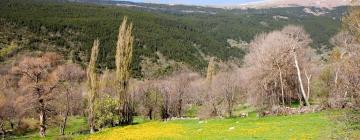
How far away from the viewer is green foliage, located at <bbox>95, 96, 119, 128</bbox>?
2968 inches

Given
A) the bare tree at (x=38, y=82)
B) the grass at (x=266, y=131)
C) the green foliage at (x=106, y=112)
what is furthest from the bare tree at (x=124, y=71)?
the grass at (x=266, y=131)

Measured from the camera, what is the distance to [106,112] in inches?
2997

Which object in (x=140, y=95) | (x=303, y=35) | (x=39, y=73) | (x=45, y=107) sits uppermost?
(x=303, y=35)

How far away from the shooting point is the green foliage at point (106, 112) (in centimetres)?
7538

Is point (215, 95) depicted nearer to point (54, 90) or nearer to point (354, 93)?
point (54, 90)

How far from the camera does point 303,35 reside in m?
A: 69.2

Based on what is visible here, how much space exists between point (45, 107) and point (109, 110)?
1023 centimetres

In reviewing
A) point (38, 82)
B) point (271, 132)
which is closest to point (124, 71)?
point (38, 82)

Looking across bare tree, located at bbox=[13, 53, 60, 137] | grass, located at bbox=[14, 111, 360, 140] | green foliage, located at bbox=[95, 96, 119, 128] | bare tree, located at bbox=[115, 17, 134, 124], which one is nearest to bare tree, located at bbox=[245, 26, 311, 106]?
bare tree, located at bbox=[115, 17, 134, 124]

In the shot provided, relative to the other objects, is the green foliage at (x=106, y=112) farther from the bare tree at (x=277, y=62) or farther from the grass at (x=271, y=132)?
the grass at (x=271, y=132)

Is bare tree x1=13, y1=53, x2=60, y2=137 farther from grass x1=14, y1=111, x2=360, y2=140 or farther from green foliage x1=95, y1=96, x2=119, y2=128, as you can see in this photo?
grass x1=14, y1=111, x2=360, y2=140

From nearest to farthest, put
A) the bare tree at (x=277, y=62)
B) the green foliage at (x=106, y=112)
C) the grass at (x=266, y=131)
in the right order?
the grass at (x=266, y=131) < the bare tree at (x=277, y=62) < the green foliage at (x=106, y=112)

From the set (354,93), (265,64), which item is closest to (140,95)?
(265,64)

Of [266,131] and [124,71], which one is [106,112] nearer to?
[124,71]
